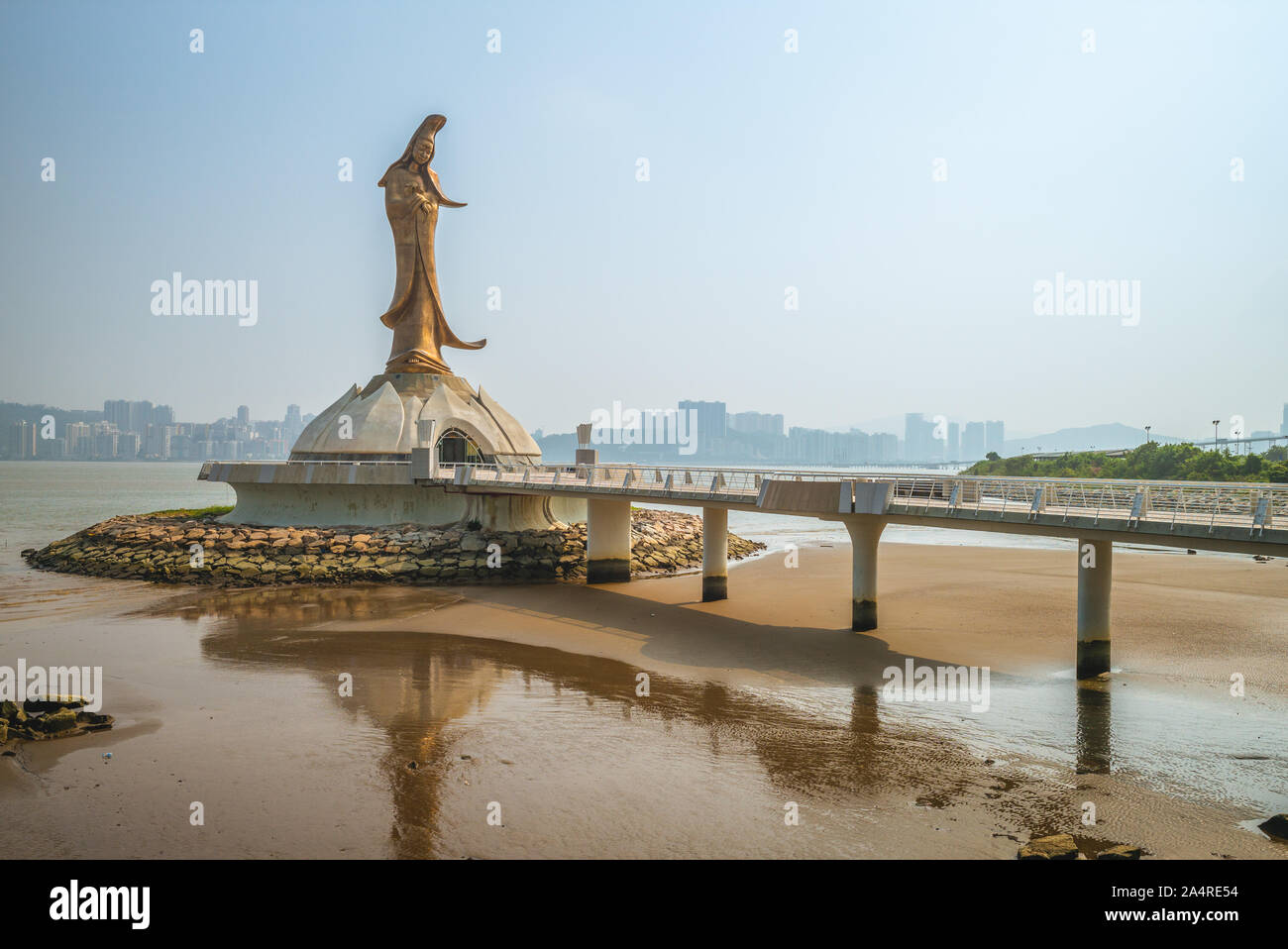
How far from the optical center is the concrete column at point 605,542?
96.9 ft

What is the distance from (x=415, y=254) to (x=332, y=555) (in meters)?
14.2

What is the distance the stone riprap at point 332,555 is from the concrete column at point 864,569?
11.6 m

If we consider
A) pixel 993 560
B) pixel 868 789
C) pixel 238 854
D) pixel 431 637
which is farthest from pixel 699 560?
pixel 238 854

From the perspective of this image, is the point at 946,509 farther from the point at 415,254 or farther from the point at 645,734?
the point at 415,254

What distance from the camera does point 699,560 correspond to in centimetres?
3459

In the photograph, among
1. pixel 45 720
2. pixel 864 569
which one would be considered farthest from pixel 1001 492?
pixel 45 720

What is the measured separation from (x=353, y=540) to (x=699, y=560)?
41.3 ft

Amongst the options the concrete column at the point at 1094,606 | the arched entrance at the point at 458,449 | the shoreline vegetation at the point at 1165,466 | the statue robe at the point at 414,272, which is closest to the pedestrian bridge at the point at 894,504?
the concrete column at the point at 1094,606

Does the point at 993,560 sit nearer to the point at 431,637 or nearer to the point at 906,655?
the point at 906,655

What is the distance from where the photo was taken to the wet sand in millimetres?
10008

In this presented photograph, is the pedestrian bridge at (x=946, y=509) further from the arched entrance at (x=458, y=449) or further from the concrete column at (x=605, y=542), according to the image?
the arched entrance at (x=458, y=449)

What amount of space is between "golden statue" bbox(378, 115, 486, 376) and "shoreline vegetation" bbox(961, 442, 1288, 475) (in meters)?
31.1

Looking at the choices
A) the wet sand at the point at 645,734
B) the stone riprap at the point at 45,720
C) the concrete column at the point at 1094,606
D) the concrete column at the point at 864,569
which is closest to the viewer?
the wet sand at the point at 645,734

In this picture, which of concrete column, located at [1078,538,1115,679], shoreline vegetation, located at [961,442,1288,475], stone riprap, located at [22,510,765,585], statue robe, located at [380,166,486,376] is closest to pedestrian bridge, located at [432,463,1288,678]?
concrete column, located at [1078,538,1115,679]
